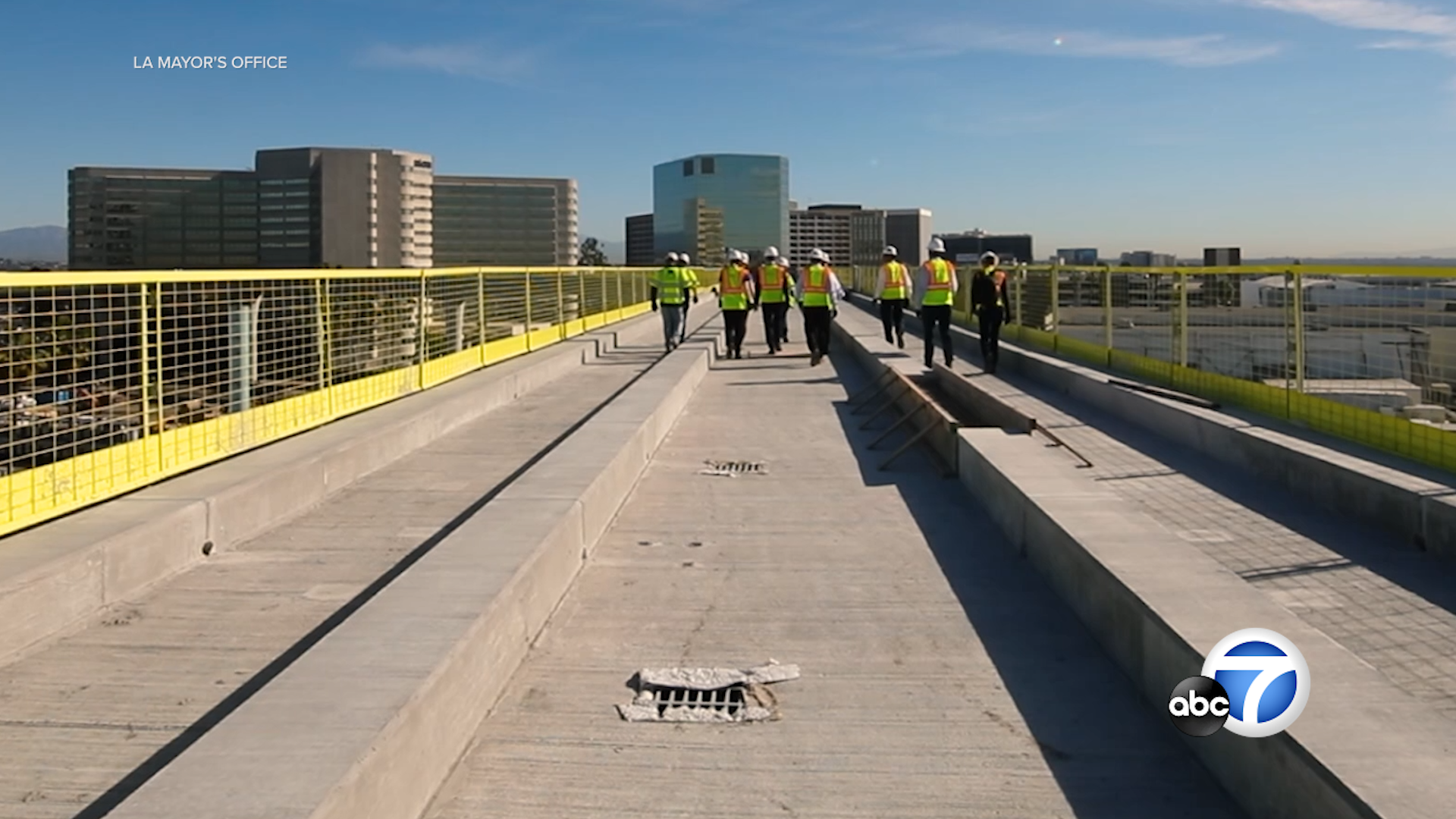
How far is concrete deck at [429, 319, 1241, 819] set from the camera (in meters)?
4.11

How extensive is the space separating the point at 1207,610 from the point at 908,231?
552ft

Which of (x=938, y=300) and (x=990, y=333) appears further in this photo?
(x=990, y=333)

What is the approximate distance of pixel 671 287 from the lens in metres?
21.6

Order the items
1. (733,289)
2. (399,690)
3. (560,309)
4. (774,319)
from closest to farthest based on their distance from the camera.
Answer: (399,690)
(733,289)
(774,319)
(560,309)

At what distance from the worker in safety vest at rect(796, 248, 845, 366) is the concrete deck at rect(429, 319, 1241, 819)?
10643 millimetres

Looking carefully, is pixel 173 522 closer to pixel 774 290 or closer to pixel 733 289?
pixel 733 289

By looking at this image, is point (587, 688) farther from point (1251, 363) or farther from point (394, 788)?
point (1251, 363)

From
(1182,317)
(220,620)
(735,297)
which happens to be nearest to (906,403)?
(1182,317)

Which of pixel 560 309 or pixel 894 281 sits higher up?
pixel 894 281

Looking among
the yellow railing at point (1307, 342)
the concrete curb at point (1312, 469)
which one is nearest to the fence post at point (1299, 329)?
the yellow railing at point (1307, 342)

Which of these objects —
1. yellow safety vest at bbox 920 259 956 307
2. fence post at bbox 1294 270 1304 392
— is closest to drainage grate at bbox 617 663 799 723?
fence post at bbox 1294 270 1304 392

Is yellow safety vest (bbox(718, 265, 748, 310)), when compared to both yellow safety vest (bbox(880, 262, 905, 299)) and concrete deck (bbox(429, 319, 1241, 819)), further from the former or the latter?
concrete deck (bbox(429, 319, 1241, 819))

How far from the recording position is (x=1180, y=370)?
1394 centimetres

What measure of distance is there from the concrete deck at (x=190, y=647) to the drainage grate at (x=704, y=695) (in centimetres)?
149
